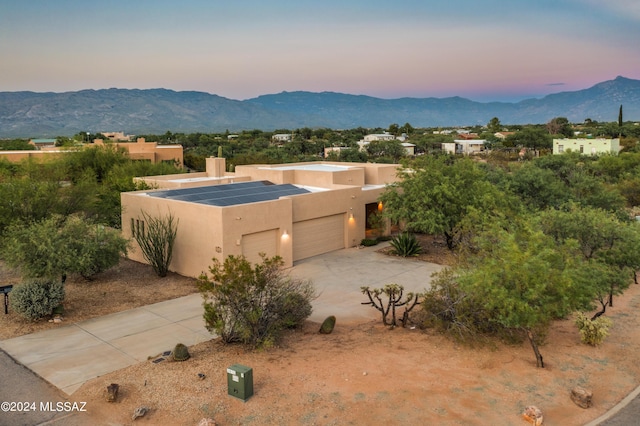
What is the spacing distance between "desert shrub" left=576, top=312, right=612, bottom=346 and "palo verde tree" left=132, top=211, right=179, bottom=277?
48.2 ft

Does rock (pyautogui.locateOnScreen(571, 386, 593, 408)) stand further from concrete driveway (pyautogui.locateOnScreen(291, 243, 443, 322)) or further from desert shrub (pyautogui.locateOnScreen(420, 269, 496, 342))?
concrete driveway (pyautogui.locateOnScreen(291, 243, 443, 322))

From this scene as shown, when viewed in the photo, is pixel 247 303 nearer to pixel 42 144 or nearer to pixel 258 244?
pixel 258 244

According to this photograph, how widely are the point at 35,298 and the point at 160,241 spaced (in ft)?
19.1

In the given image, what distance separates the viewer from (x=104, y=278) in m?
20.1

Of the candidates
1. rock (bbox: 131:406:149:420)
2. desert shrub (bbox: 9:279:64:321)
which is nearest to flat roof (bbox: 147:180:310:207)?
desert shrub (bbox: 9:279:64:321)

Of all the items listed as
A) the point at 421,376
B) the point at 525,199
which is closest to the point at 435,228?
the point at 525,199

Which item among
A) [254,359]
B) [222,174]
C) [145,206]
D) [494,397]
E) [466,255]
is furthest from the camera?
[222,174]

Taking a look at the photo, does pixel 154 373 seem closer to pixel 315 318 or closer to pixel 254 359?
pixel 254 359

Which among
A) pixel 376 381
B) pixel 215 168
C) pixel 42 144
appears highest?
pixel 42 144

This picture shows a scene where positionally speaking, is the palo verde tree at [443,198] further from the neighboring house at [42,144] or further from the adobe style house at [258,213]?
the neighboring house at [42,144]

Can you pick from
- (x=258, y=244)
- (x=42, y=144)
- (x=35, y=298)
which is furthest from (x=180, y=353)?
(x=42, y=144)

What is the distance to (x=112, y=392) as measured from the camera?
33.6 ft

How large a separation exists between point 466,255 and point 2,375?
40.4 ft

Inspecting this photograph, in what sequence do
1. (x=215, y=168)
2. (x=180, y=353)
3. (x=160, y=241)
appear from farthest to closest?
1. (x=215, y=168)
2. (x=160, y=241)
3. (x=180, y=353)
